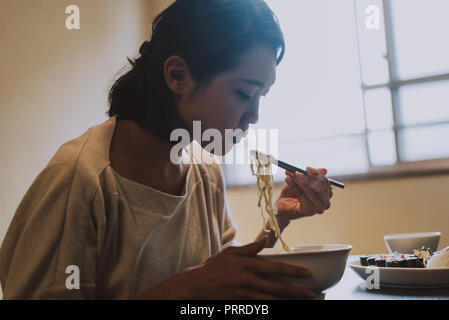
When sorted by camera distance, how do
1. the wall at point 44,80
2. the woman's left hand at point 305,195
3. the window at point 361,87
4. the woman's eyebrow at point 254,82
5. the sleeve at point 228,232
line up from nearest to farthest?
1. the woman's eyebrow at point 254,82
2. the woman's left hand at point 305,195
3. the sleeve at point 228,232
4. the wall at point 44,80
5. the window at point 361,87

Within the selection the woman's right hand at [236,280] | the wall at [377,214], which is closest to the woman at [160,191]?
the woman's right hand at [236,280]

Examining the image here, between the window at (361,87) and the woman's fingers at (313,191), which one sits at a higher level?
the window at (361,87)

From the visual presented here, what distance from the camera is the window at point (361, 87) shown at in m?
2.72

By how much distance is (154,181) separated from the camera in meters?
0.94

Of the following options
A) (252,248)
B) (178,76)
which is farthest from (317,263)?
(178,76)

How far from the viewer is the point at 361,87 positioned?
286 centimetres

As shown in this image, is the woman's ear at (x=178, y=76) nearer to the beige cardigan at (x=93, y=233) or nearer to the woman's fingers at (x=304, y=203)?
the beige cardigan at (x=93, y=233)

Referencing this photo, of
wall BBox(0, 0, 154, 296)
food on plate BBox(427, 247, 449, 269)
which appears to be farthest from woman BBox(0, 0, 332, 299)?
wall BBox(0, 0, 154, 296)

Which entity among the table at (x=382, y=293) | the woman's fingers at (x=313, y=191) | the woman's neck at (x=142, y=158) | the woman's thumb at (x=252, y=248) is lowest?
the table at (x=382, y=293)

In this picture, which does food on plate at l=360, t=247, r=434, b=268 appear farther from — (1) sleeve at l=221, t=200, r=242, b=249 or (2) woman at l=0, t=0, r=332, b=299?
(1) sleeve at l=221, t=200, r=242, b=249

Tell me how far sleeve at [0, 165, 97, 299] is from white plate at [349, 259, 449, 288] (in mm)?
540

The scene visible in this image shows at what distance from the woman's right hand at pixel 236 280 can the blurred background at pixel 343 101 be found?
182 centimetres

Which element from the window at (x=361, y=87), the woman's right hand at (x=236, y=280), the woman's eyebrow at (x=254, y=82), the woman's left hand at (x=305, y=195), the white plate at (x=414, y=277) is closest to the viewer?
the woman's right hand at (x=236, y=280)

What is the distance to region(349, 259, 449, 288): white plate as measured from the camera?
700 mm
